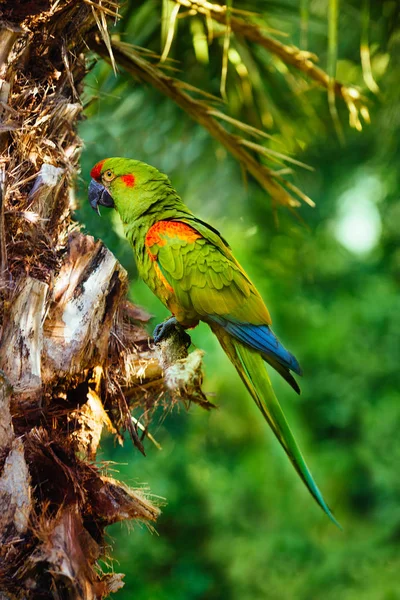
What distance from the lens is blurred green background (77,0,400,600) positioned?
2125 mm

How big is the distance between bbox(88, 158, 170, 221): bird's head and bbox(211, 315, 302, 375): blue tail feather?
12.7 inches

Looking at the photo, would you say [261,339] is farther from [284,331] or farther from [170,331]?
[284,331]

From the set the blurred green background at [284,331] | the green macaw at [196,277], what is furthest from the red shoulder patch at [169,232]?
the blurred green background at [284,331]

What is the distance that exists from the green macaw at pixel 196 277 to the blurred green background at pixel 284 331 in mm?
197

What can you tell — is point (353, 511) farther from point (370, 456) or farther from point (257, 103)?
point (257, 103)

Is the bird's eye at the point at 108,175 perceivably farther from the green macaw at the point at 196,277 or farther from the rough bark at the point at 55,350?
the rough bark at the point at 55,350

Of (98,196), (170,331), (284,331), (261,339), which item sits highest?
(98,196)

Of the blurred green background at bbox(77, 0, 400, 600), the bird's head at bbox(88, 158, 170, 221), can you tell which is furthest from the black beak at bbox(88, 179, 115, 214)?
the blurred green background at bbox(77, 0, 400, 600)

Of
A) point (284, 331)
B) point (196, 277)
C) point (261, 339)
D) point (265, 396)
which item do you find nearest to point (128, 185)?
point (196, 277)

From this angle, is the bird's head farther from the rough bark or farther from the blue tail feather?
the blue tail feather

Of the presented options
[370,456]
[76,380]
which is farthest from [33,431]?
[370,456]

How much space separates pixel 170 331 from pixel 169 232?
257 millimetres

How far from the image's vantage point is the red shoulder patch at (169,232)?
1.49 m

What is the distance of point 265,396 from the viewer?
1401 millimetres
